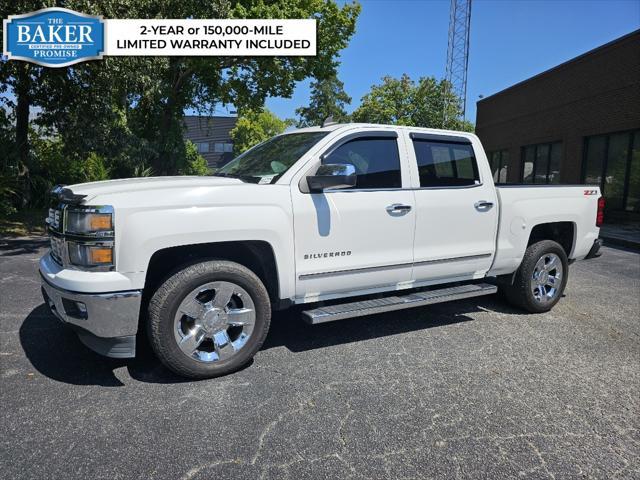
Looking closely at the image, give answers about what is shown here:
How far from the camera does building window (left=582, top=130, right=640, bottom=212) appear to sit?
1462 cm

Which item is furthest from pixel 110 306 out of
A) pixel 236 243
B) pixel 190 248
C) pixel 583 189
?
pixel 583 189

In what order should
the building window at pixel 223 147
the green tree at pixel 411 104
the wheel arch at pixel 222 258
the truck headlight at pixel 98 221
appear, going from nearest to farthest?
1. the truck headlight at pixel 98 221
2. the wheel arch at pixel 222 258
3. the green tree at pixel 411 104
4. the building window at pixel 223 147

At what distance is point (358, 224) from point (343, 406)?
150cm

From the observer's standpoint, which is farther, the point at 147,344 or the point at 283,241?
the point at 147,344

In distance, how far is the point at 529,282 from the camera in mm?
5109

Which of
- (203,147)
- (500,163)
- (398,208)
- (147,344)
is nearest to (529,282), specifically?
(398,208)

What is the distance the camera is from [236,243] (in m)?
3.63

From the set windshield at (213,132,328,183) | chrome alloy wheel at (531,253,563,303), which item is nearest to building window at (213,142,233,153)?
windshield at (213,132,328,183)

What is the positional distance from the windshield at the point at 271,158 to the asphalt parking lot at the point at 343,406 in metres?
1.53

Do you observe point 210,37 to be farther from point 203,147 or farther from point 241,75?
point 203,147

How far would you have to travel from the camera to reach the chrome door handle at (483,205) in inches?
183

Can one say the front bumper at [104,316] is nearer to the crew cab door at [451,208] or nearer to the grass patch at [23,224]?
the crew cab door at [451,208]

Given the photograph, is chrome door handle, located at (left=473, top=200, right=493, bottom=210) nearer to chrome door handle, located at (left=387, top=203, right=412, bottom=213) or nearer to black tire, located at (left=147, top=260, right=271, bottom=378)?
chrome door handle, located at (left=387, top=203, right=412, bottom=213)

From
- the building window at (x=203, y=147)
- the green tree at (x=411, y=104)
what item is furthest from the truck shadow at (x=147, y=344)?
the building window at (x=203, y=147)
